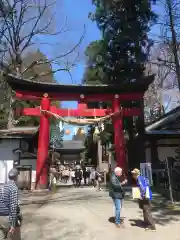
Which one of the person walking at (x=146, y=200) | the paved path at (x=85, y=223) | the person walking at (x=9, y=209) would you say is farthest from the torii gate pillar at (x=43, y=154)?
the person walking at (x=9, y=209)

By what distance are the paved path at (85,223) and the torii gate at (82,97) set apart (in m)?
6.14

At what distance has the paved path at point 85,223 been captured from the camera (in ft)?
25.7

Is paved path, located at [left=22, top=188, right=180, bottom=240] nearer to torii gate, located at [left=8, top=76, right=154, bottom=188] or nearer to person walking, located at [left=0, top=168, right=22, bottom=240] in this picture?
person walking, located at [left=0, top=168, right=22, bottom=240]

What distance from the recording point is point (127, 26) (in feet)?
66.8

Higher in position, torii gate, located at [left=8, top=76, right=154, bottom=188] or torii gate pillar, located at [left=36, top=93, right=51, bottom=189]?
torii gate, located at [left=8, top=76, right=154, bottom=188]

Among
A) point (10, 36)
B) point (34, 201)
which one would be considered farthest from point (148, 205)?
point (10, 36)

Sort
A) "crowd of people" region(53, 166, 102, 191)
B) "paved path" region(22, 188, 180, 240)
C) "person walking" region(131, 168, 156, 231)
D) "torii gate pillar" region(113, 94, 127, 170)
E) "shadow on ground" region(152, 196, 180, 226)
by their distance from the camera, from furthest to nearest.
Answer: "crowd of people" region(53, 166, 102, 191)
"torii gate pillar" region(113, 94, 127, 170)
"shadow on ground" region(152, 196, 180, 226)
"person walking" region(131, 168, 156, 231)
"paved path" region(22, 188, 180, 240)

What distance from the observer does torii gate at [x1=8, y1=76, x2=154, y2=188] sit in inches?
720

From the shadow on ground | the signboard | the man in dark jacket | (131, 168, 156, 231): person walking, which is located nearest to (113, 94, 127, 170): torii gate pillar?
the shadow on ground

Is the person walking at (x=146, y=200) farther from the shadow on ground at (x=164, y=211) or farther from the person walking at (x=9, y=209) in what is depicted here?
the person walking at (x=9, y=209)

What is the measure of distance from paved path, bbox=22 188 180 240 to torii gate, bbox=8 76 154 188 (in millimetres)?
6139

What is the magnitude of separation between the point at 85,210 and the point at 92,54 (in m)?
13.9

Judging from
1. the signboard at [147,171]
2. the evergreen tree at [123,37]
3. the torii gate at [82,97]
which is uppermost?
the evergreen tree at [123,37]

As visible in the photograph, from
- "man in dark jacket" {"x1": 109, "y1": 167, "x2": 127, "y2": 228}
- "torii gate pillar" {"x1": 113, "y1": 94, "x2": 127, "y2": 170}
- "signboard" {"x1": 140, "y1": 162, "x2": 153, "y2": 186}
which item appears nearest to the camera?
"man in dark jacket" {"x1": 109, "y1": 167, "x2": 127, "y2": 228}
